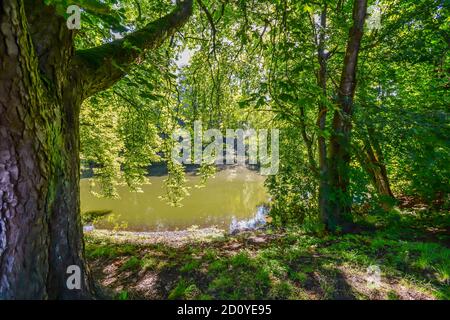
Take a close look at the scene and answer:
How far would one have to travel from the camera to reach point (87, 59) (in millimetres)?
2451

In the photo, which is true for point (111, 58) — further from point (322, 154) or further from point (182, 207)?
point (182, 207)

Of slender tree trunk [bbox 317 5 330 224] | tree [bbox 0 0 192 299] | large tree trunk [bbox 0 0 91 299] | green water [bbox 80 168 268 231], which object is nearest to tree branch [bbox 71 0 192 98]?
tree [bbox 0 0 192 299]

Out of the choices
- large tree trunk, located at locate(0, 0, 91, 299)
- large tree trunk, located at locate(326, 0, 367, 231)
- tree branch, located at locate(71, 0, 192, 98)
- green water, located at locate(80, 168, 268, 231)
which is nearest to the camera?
large tree trunk, located at locate(0, 0, 91, 299)

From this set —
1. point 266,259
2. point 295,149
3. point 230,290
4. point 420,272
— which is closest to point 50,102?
point 230,290

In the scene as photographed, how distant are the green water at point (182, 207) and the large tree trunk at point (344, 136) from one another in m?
8.25

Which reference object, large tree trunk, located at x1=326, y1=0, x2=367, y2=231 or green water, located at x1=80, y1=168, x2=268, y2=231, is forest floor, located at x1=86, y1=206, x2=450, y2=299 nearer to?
large tree trunk, located at x1=326, y1=0, x2=367, y2=231

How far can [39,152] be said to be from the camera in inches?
65.5

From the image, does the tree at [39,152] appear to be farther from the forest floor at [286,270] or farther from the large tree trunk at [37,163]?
the forest floor at [286,270]

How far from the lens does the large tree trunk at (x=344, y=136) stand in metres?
4.41

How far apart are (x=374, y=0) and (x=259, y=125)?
13.1ft

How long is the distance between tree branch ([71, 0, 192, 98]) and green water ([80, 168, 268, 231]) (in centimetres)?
1091

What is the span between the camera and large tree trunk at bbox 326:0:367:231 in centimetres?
441

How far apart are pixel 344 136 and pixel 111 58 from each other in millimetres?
3793
